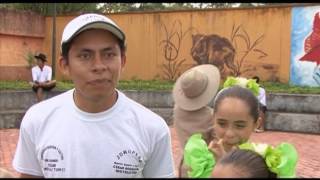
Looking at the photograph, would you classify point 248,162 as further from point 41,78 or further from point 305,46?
point 305,46

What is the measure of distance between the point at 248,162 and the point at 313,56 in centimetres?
1525

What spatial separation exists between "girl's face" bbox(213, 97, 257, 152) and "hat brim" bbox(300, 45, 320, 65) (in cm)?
1387

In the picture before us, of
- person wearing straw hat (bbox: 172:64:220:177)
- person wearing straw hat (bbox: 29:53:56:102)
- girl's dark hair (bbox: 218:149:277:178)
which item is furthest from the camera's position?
person wearing straw hat (bbox: 29:53:56:102)

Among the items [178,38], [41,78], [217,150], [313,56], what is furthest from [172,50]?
[217,150]

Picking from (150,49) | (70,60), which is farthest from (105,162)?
(150,49)

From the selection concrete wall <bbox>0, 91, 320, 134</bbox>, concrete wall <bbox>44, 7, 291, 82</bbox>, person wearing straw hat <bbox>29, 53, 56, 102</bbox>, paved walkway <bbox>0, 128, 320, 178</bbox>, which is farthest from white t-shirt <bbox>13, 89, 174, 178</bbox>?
concrete wall <bbox>44, 7, 291, 82</bbox>

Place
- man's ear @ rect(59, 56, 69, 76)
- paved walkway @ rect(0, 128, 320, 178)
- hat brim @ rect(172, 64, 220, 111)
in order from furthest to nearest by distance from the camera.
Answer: paved walkway @ rect(0, 128, 320, 178)
hat brim @ rect(172, 64, 220, 111)
man's ear @ rect(59, 56, 69, 76)

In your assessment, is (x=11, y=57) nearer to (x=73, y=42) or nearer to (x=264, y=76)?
(x=264, y=76)

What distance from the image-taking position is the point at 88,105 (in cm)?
216

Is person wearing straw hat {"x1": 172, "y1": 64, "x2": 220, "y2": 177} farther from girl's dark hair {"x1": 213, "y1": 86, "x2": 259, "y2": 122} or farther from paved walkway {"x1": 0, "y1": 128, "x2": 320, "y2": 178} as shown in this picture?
paved walkway {"x1": 0, "y1": 128, "x2": 320, "y2": 178}

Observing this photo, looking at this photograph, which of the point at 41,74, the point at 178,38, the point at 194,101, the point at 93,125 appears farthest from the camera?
the point at 178,38

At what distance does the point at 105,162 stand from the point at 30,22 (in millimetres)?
17693

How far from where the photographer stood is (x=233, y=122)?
295cm

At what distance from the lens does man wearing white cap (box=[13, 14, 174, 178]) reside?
205 cm
